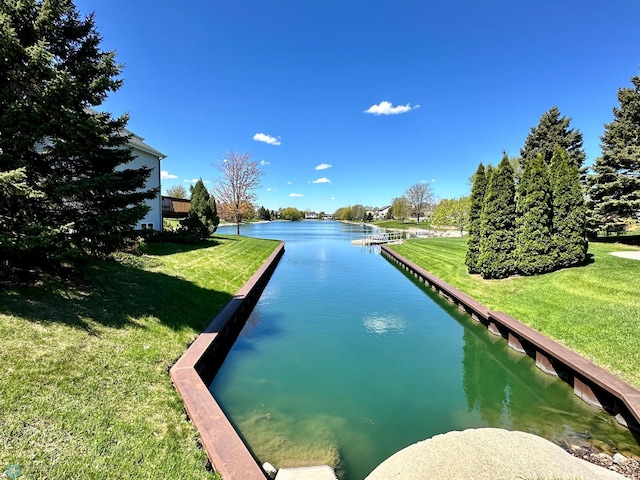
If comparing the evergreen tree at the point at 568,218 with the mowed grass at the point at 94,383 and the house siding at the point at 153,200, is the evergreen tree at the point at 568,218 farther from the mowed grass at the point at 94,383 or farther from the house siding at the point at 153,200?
the house siding at the point at 153,200

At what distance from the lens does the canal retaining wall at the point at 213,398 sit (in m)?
3.43

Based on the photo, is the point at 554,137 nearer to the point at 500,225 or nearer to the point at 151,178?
the point at 500,225

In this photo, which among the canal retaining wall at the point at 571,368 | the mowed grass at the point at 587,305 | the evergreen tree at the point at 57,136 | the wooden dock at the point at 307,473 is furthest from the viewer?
the mowed grass at the point at 587,305

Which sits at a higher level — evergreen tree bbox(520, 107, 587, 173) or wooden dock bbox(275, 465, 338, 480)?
evergreen tree bbox(520, 107, 587, 173)

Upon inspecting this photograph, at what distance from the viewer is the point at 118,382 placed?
15.1ft

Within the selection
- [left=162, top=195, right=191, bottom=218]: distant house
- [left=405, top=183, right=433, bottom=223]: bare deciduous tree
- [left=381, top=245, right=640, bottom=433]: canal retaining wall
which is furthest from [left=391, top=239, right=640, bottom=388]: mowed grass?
[left=405, top=183, right=433, bottom=223]: bare deciduous tree

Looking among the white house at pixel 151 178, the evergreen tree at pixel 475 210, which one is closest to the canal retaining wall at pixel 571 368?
the evergreen tree at pixel 475 210

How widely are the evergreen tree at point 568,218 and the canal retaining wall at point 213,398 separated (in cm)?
1061

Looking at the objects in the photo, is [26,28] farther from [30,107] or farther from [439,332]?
[439,332]

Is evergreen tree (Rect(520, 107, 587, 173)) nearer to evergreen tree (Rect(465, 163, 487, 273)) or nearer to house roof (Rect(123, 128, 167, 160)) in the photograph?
evergreen tree (Rect(465, 163, 487, 273))

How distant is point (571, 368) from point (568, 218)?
647 cm

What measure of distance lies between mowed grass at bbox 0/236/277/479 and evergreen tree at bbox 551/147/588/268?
11.3 metres

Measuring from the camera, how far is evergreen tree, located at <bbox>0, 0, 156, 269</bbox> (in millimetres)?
5473

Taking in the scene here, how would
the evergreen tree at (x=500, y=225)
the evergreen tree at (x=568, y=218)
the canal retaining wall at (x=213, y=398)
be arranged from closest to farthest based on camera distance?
the canal retaining wall at (x=213, y=398)
the evergreen tree at (x=568, y=218)
the evergreen tree at (x=500, y=225)
